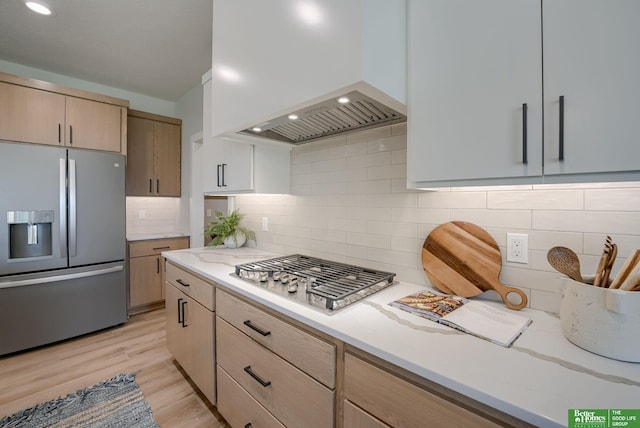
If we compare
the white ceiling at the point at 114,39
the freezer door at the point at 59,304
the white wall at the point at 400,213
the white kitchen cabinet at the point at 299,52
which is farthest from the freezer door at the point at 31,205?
the white kitchen cabinet at the point at 299,52

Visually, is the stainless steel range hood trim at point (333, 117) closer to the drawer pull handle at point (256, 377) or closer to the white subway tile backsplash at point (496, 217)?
the white subway tile backsplash at point (496, 217)

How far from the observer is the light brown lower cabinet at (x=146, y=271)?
3072 millimetres

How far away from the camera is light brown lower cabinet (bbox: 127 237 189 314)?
121 inches

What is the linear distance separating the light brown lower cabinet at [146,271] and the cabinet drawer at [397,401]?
3.11 metres

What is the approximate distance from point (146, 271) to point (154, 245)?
31cm

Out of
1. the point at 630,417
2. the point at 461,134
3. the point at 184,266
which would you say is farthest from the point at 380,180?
the point at 184,266

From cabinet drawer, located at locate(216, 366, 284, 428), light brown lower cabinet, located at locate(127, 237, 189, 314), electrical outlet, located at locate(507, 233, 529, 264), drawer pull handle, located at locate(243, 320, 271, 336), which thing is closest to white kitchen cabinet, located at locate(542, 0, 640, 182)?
electrical outlet, located at locate(507, 233, 529, 264)

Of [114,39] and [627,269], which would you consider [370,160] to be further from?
[114,39]

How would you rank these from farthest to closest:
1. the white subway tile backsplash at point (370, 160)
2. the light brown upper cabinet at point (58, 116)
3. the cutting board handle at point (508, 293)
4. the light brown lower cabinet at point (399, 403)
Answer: the light brown upper cabinet at point (58, 116) < the white subway tile backsplash at point (370, 160) < the cutting board handle at point (508, 293) < the light brown lower cabinet at point (399, 403)

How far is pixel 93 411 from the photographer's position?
1706 mm

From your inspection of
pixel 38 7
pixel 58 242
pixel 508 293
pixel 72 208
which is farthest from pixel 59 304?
pixel 508 293

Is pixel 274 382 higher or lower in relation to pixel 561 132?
lower

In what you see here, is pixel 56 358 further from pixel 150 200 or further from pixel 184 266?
pixel 150 200

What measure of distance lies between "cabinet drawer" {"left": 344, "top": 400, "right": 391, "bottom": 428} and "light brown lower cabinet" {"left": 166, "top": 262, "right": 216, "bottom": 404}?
982mm
